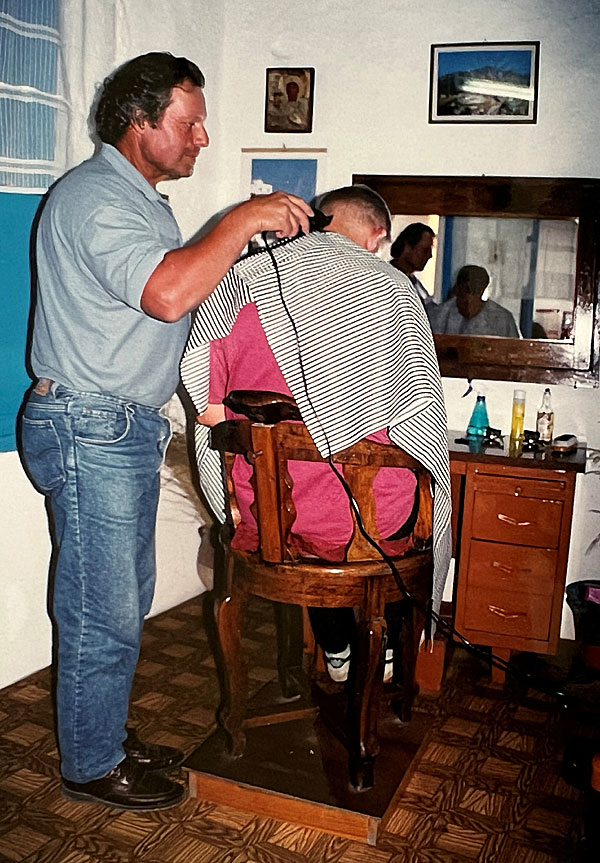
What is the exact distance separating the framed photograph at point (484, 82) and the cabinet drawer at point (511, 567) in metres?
1.53

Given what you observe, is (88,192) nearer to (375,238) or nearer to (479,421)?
(375,238)

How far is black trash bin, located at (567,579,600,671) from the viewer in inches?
102

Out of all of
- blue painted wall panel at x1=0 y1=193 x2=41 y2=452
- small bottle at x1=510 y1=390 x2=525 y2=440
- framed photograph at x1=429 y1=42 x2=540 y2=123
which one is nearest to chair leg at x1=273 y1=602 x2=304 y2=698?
blue painted wall panel at x1=0 y1=193 x2=41 y2=452

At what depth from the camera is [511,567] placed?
261 centimetres

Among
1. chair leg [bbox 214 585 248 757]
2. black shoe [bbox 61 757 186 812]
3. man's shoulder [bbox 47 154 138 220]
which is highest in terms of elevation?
man's shoulder [bbox 47 154 138 220]

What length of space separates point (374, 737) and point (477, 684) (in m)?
0.93

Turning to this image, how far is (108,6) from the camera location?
8.37 ft

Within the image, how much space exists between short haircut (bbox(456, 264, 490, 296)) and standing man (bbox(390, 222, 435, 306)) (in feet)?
0.42

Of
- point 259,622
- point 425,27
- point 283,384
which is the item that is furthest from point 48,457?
point 425,27

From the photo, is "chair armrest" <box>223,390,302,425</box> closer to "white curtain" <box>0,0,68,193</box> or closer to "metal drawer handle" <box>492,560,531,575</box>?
"white curtain" <box>0,0,68,193</box>

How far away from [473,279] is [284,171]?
0.89m

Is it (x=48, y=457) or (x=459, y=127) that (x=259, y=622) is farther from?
(x=459, y=127)

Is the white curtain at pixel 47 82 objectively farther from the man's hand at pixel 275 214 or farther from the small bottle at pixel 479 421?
the small bottle at pixel 479 421

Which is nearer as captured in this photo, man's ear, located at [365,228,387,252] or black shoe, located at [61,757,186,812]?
black shoe, located at [61,757,186,812]
